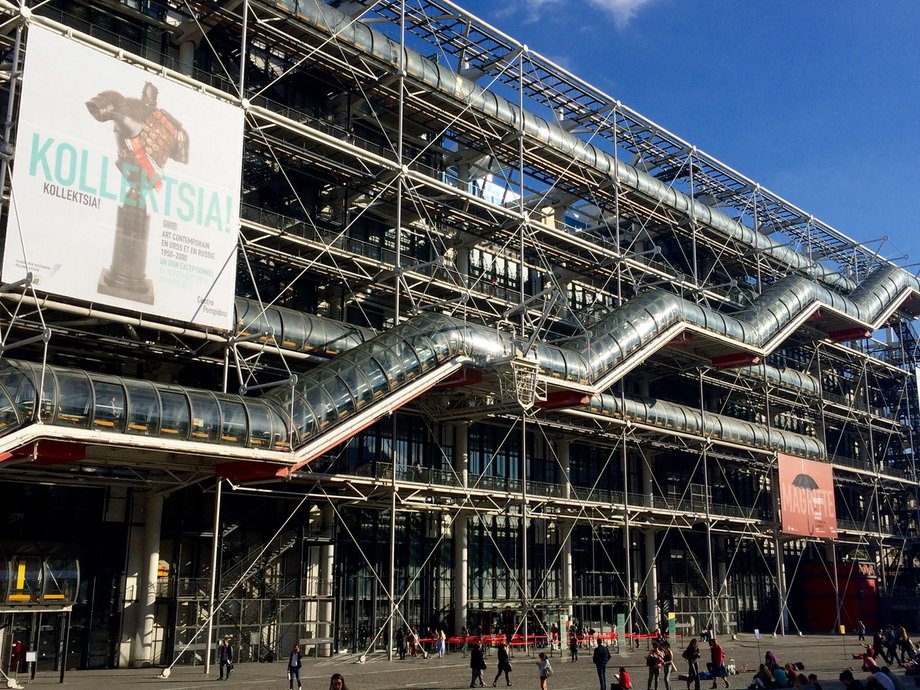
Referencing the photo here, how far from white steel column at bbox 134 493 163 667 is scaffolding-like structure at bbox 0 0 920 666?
9 centimetres

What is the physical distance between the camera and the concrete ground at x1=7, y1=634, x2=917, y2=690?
66.5ft

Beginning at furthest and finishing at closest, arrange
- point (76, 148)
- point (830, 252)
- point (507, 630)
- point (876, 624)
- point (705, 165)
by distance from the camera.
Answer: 1. point (830, 252)
2. point (876, 624)
3. point (705, 165)
4. point (507, 630)
5. point (76, 148)

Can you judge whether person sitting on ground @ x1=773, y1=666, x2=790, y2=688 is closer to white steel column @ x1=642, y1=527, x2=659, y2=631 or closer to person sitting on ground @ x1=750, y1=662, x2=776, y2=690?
person sitting on ground @ x1=750, y1=662, x2=776, y2=690

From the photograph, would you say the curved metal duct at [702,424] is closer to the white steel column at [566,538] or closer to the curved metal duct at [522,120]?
the white steel column at [566,538]

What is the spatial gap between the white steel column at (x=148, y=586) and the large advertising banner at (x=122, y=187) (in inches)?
194

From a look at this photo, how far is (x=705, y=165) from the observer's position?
138 feet

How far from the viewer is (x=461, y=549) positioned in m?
31.7

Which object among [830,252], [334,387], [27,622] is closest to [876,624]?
[830,252]

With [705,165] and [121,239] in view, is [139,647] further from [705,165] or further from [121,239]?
[705,165]

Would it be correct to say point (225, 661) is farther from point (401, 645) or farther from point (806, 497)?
point (806, 497)

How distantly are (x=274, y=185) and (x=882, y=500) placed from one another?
37759mm

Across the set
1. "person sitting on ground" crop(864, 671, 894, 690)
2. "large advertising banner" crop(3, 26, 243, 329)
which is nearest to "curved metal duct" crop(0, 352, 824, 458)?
"large advertising banner" crop(3, 26, 243, 329)

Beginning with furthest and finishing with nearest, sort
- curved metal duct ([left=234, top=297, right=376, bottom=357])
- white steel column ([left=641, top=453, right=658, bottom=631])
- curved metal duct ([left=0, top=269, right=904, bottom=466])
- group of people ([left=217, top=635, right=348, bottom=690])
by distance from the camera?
white steel column ([left=641, top=453, right=658, bottom=631]), curved metal duct ([left=234, top=297, right=376, bottom=357]), curved metal duct ([left=0, top=269, right=904, bottom=466]), group of people ([left=217, top=635, right=348, bottom=690])

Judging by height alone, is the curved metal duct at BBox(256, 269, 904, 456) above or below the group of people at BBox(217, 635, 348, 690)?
above
